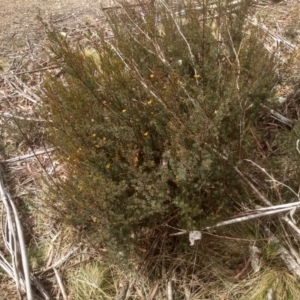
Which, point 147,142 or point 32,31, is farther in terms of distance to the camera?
point 32,31

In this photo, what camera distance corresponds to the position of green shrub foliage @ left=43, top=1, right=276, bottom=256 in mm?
2041

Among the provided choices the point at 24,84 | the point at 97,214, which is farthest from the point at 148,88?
the point at 24,84

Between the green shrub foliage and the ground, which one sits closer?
the green shrub foliage

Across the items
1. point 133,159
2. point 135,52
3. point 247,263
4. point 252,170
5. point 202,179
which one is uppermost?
point 135,52

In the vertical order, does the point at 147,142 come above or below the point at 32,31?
above

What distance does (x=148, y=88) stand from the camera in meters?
2.20

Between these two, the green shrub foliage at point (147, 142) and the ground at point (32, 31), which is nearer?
the green shrub foliage at point (147, 142)

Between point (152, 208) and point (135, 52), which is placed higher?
point (135, 52)

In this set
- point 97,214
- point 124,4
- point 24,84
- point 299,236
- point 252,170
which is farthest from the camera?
point 24,84

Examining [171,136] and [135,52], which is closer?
[171,136]

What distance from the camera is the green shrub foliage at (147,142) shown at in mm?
2041

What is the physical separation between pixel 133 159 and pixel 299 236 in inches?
38.1

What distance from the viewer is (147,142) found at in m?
2.18

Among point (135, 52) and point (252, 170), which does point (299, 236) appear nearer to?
point (252, 170)
